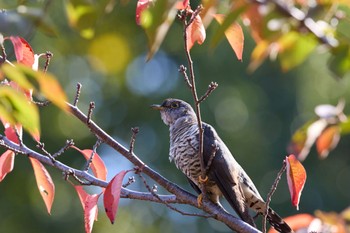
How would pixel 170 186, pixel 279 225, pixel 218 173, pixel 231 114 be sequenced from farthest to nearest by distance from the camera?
pixel 231 114, pixel 218 173, pixel 279 225, pixel 170 186

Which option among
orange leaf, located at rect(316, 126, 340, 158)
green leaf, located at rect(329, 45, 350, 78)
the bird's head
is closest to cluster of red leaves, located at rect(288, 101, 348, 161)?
green leaf, located at rect(329, 45, 350, 78)

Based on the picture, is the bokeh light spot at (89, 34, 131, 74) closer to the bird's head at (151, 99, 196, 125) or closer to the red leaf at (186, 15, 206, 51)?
the red leaf at (186, 15, 206, 51)

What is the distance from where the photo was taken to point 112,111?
1254cm

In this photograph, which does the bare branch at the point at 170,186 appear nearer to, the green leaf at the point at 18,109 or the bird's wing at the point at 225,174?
the bird's wing at the point at 225,174

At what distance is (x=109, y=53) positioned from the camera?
138 cm

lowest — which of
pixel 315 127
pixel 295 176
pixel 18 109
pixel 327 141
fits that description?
pixel 295 176

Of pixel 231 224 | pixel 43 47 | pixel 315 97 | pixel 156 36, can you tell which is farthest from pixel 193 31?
pixel 315 97

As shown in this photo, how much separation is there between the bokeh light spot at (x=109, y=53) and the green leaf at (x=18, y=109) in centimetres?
14

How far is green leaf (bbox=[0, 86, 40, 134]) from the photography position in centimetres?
135

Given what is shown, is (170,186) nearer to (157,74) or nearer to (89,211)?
(89,211)

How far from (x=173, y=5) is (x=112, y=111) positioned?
11.2 meters

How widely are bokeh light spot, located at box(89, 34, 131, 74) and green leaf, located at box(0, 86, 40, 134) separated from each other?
0.14m

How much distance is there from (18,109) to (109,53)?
19cm

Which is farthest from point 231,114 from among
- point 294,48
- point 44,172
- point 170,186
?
point 294,48
